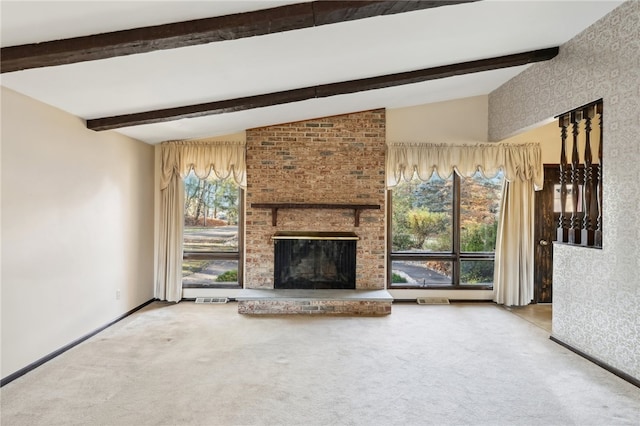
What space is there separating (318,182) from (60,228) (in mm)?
3205

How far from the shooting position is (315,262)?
5.58 metres

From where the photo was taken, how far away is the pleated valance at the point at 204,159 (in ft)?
18.7

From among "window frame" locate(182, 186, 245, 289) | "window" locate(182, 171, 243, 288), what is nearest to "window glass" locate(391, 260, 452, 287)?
"window frame" locate(182, 186, 245, 289)

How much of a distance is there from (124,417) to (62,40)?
2540mm

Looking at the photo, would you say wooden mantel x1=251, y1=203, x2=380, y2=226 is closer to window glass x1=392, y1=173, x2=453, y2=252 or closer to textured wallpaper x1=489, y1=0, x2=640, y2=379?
window glass x1=392, y1=173, x2=453, y2=252

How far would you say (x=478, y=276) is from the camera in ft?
19.8

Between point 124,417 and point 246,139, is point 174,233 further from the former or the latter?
point 124,417

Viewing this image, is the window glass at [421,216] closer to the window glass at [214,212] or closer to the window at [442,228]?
the window at [442,228]

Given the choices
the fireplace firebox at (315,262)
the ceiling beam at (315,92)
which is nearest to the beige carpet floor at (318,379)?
the fireplace firebox at (315,262)

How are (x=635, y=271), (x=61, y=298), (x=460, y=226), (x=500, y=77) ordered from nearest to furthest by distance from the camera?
(x=635, y=271)
(x=61, y=298)
(x=500, y=77)
(x=460, y=226)

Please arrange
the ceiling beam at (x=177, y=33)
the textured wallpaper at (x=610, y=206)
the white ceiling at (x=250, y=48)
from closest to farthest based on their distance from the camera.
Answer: the white ceiling at (x=250, y=48), the ceiling beam at (x=177, y=33), the textured wallpaper at (x=610, y=206)

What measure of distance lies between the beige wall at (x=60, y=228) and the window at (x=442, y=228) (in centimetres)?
386

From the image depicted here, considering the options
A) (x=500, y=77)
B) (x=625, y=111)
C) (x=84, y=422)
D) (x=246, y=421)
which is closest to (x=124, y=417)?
(x=84, y=422)

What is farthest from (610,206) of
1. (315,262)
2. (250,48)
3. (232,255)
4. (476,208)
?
(232,255)
